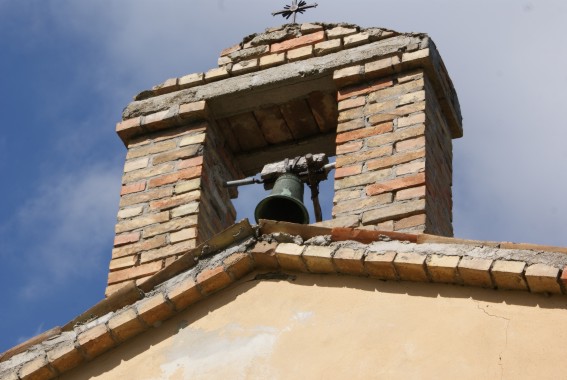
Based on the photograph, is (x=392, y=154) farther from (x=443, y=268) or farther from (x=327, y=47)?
(x=443, y=268)

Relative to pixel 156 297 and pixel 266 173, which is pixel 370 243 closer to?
pixel 156 297

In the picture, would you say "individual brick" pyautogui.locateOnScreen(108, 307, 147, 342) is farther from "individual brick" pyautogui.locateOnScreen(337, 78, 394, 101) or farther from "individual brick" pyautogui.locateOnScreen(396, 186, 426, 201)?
"individual brick" pyautogui.locateOnScreen(337, 78, 394, 101)

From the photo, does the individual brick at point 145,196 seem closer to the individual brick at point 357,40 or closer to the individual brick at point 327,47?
the individual brick at point 327,47

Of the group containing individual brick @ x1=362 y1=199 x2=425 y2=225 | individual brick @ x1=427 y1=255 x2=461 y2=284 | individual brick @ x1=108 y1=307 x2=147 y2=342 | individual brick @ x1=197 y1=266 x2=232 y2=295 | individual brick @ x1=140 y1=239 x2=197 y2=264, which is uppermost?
individual brick @ x1=140 y1=239 x2=197 y2=264

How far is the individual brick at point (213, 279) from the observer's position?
5797mm

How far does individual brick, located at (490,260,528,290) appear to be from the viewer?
5285 mm

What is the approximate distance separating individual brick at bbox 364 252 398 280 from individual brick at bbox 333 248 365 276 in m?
0.02

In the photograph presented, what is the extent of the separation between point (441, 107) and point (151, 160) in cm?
150

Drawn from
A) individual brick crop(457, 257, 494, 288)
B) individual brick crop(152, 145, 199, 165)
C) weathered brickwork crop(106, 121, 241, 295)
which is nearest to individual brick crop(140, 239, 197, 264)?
weathered brickwork crop(106, 121, 241, 295)

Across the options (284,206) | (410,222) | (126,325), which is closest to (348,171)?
(284,206)

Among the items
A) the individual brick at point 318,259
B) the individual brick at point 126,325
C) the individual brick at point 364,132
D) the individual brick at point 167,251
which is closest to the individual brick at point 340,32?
the individual brick at point 364,132

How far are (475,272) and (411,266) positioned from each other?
255 millimetres

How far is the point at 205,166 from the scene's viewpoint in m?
7.39

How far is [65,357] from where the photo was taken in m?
5.76
